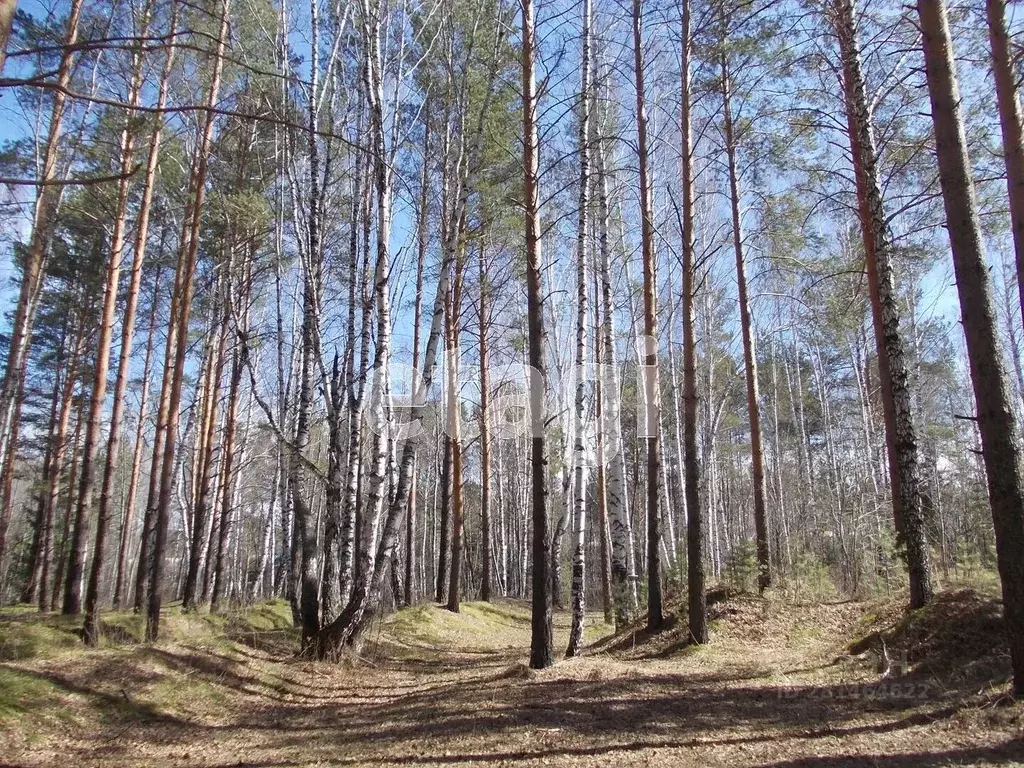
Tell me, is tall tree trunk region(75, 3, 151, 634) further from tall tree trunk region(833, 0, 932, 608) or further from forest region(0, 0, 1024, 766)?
tall tree trunk region(833, 0, 932, 608)

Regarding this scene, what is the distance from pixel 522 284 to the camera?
1653 centimetres

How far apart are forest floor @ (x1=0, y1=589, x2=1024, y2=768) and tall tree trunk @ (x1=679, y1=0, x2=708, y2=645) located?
0.55 meters

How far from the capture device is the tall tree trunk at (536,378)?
7.36 metres

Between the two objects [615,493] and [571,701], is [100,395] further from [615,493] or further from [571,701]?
[615,493]

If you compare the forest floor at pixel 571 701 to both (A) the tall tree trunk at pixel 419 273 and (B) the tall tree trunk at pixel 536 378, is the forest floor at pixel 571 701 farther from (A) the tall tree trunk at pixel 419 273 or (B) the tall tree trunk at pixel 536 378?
(A) the tall tree trunk at pixel 419 273

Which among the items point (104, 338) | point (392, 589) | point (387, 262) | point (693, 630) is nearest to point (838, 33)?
point (387, 262)

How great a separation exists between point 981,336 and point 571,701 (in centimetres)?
455

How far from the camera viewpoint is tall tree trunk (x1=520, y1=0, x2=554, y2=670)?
7.36 meters

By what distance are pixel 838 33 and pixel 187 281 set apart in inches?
386

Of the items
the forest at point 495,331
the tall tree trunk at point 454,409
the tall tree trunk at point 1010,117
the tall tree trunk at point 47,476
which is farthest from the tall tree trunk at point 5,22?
the tall tree trunk at point 47,476

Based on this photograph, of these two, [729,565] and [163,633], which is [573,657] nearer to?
[729,565]

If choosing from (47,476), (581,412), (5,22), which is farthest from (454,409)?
(5,22)

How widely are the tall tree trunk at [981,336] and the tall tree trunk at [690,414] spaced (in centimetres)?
369

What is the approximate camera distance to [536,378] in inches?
310
